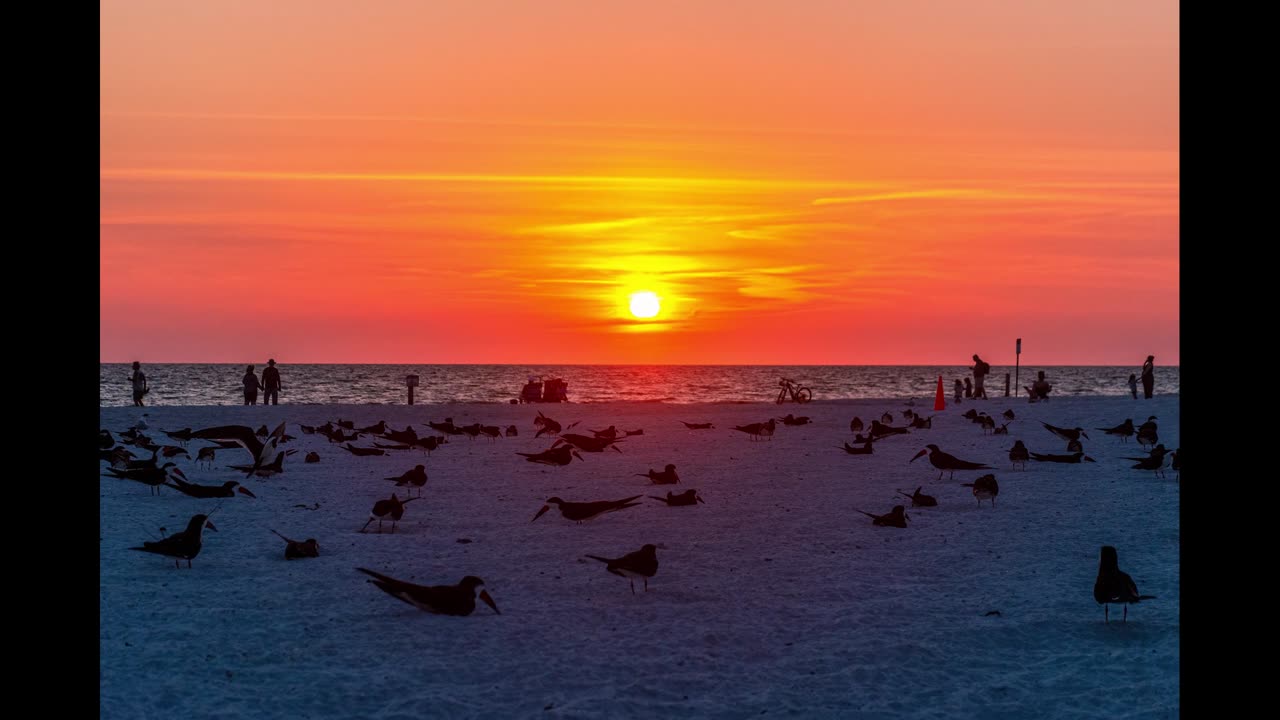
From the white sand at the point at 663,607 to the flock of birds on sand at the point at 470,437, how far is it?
26cm

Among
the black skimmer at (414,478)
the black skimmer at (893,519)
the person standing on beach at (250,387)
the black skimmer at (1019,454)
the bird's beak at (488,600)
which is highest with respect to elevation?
the person standing on beach at (250,387)

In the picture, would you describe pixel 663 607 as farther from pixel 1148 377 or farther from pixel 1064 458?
pixel 1148 377

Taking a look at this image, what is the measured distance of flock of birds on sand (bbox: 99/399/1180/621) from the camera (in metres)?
9.53

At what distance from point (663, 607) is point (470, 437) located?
19.7m

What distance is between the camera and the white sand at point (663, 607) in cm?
748

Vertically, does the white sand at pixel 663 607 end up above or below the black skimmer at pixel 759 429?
below

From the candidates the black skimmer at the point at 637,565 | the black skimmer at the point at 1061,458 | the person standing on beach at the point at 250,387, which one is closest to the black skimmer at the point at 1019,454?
the black skimmer at the point at 1061,458

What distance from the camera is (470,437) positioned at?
2911 centimetres

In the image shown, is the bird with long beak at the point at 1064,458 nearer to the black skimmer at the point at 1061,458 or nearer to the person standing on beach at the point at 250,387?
the black skimmer at the point at 1061,458

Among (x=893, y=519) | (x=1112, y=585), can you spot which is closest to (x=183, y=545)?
(x=893, y=519)

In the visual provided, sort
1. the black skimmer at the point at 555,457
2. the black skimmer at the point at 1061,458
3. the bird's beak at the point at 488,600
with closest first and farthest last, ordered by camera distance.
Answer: the bird's beak at the point at 488,600 < the black skimmer at the point at 1061,458 < the black skimmer at the point at 555,457

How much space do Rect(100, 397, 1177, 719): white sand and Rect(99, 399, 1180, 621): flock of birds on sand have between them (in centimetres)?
26
